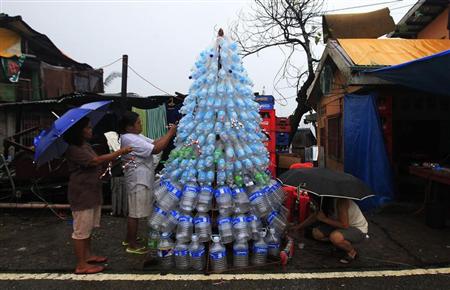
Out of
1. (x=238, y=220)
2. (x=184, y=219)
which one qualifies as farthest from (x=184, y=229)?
(x=238, y=220)

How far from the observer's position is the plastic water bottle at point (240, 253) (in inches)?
176

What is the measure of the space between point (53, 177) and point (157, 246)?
170 inches

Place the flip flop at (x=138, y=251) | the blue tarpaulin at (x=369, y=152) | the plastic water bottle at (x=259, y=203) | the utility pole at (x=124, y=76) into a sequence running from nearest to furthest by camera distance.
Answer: the plastic water bottle at (x=259, y=203), the flip flop at (x=138, y=251), the blue tarpaulin at (x=369, y=152), the utility pole at (x=124, y=76)

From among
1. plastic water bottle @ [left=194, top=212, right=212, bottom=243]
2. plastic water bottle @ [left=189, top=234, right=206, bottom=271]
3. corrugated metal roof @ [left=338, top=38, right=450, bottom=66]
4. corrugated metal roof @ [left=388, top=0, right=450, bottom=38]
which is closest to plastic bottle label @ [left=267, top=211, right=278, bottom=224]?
plastic water bottle @ [left=194, top=212, right=212, bottom=243]

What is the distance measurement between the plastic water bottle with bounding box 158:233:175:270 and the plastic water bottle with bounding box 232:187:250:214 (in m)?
0.90

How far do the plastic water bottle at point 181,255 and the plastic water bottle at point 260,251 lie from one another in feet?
2.72

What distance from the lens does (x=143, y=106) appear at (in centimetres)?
1156

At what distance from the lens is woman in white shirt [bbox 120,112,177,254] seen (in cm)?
489

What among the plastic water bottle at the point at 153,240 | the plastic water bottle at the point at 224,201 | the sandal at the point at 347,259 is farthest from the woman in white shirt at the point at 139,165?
the sandal at the point at 347,259

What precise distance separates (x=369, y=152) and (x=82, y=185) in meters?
5.71

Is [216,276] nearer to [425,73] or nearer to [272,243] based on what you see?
[272,243]

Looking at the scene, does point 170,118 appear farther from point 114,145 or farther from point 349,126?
point 349,126

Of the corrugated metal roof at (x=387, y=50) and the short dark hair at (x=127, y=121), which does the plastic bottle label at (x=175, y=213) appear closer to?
the short dark hair at (x=127, y=121)

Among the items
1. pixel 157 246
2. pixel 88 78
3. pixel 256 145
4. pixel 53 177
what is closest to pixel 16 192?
pixel 53 177
